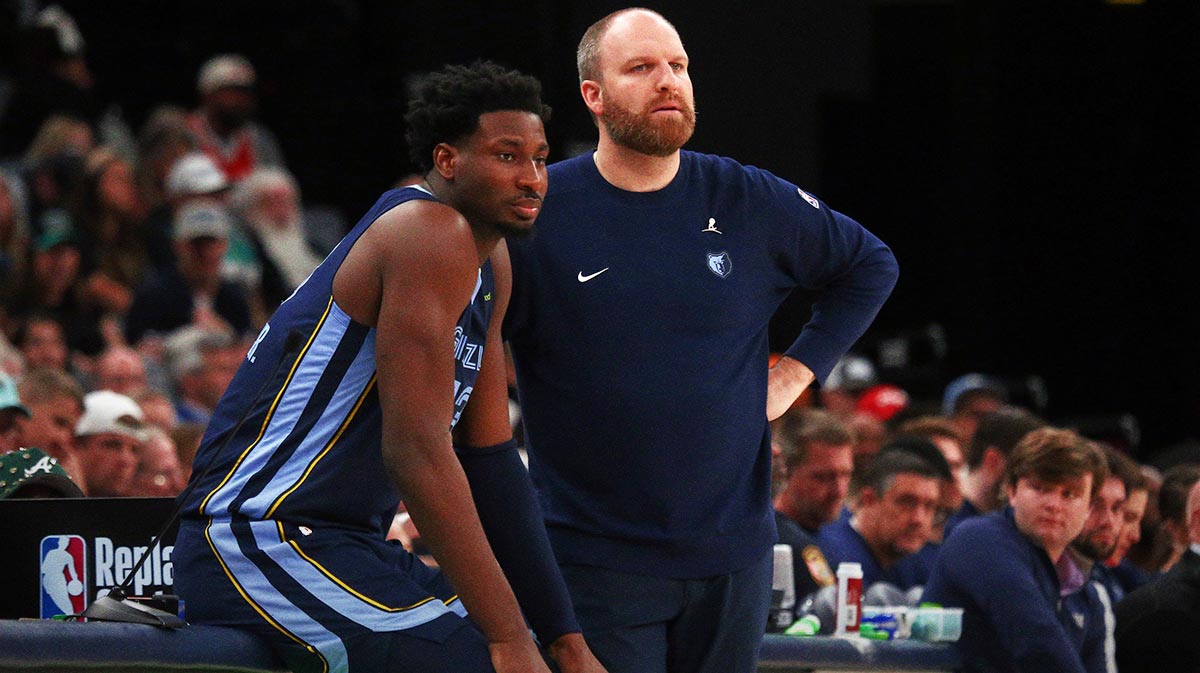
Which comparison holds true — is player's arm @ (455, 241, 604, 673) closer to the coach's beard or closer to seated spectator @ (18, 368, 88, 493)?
the coach's beard

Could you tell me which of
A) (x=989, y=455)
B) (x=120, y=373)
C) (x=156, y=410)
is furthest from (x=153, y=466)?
(x=989, y=455)

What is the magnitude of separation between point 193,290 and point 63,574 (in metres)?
5.42

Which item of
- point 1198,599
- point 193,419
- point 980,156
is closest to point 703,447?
point 1198,599

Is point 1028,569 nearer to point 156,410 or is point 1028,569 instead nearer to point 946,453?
point 946,453

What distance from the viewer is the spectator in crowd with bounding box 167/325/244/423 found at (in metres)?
8.42

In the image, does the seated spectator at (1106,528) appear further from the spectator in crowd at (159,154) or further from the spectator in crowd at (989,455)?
the spectator in crowd at (159,154)

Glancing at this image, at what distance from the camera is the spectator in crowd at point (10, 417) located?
6.08 metres

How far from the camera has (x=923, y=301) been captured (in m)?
12.6

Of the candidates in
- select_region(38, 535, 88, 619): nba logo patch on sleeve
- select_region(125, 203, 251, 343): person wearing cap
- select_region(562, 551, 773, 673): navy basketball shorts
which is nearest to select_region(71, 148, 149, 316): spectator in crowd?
select_region(125, 203, 251, 343): person wearing cap

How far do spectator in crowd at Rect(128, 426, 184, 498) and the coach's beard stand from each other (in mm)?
2884

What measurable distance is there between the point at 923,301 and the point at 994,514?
676 cm

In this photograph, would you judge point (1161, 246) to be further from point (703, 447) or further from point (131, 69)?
point (703, 447)

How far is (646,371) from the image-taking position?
3.79m

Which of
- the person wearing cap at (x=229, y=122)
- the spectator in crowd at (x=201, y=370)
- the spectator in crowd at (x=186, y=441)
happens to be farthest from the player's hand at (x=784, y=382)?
the person wearing cap at (x=229, y=122)
